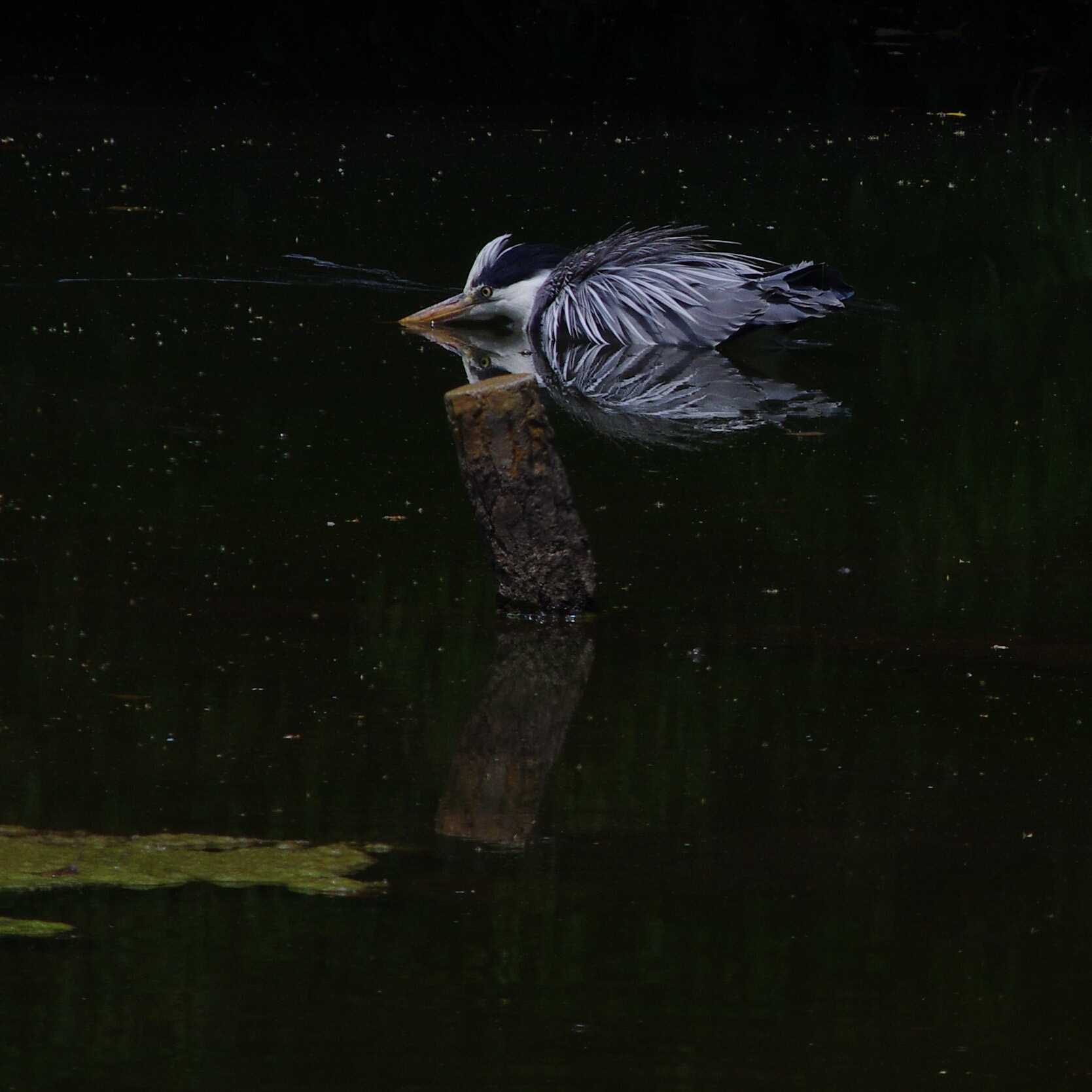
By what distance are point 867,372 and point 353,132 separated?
6.22 m

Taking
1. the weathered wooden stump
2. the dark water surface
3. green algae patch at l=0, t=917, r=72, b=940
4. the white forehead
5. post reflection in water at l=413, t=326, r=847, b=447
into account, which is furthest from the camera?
the white forehead

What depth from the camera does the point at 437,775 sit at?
4.86 metres

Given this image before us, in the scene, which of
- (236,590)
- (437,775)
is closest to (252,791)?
(437,775)

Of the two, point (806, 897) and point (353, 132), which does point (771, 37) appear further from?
point (806, 897)

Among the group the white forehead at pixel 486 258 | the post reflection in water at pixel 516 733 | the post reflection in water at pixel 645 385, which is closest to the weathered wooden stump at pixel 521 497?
the post reflection in water at pixel 516 733

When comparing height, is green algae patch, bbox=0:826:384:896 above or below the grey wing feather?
below

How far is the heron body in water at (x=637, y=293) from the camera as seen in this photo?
9430mm

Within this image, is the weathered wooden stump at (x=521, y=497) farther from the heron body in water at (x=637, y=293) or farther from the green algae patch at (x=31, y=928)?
the heron body in water at (x=637, y=293)

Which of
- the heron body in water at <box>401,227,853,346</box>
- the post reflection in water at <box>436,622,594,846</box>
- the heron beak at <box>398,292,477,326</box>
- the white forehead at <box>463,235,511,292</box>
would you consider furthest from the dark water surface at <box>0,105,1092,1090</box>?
the white forehead at <box>463,235,511,292</box>

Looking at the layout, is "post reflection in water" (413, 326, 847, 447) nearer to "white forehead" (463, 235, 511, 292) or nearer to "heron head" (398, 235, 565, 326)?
"heron head" (398, 235, 565, 326)

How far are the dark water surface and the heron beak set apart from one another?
0.12 metres

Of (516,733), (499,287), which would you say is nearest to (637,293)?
(499,287)

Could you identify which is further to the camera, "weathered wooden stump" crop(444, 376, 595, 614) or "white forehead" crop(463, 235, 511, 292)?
"white forehead" crop(463, 235, 511, 292)

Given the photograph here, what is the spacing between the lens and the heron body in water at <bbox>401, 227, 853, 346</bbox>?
9430 millimetres
